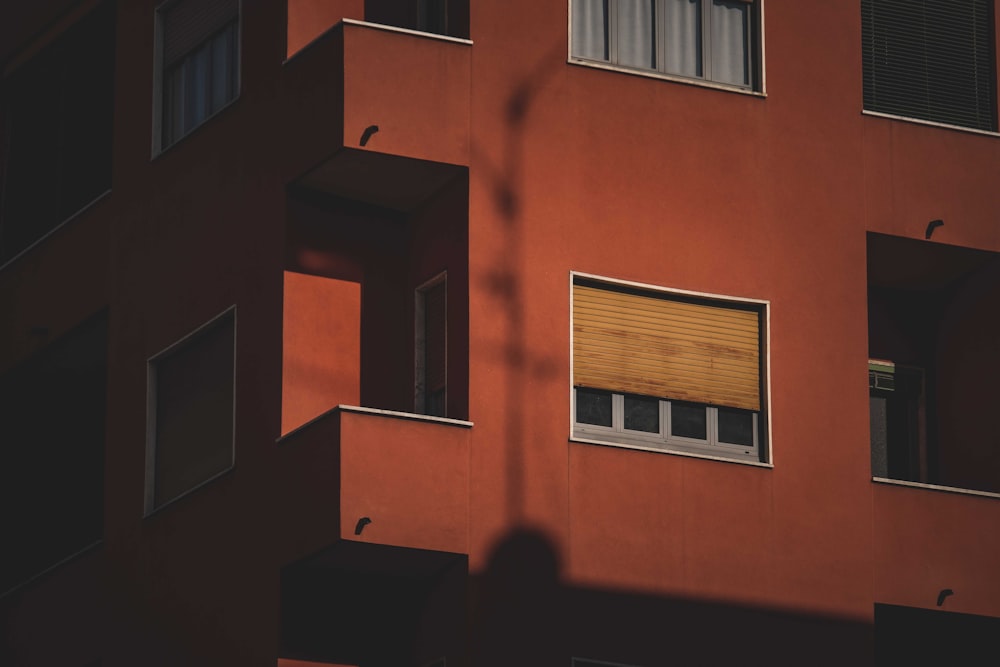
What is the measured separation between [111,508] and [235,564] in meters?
3.11

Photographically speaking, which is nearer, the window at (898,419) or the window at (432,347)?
the window at (432,347)

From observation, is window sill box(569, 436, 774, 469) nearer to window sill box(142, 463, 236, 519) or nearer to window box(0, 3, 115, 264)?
window sill box(142, 463, 236, 519)

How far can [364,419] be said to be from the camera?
24281 millimetres

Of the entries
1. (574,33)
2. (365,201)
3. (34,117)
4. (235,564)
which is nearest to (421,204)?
(365,201)

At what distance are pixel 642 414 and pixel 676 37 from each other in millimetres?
3926

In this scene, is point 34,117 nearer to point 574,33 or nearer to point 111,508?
point 111,508

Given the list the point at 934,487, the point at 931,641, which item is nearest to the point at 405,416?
the point at 934,487

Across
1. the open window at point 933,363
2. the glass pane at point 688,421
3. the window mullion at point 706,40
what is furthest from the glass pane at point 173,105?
the open window at point 933,363

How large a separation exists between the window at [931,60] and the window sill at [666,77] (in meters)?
1.70

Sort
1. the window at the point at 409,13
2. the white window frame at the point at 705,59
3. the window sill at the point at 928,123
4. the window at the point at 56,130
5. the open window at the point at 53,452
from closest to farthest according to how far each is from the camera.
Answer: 1. the white window frame at the point at 705,59
2. the window at the point at 409,13
3. the window sill at the point at 928,123
4. the open window at the point at 53,452
5. the window at the point at 56,130

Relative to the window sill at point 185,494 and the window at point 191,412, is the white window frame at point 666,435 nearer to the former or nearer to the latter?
the window sill at point 185,494

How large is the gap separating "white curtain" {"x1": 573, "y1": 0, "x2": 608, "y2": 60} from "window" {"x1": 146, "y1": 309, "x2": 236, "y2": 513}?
14.0ft

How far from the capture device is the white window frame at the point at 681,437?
2542cm

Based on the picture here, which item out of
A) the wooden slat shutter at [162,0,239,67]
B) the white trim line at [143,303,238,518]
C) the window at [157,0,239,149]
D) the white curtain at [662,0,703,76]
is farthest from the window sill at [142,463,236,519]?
the white curtain at [662,0,703,76]
